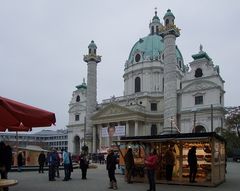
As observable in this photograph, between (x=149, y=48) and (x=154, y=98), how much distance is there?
41.1 feet

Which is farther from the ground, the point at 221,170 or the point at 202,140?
the point at 202,140

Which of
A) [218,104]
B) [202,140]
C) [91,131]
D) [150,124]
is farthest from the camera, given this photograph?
[91,131]

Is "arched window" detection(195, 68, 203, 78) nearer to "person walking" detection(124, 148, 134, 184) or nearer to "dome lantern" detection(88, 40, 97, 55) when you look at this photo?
"dome lantern" detection(88, 40, 97, 55)

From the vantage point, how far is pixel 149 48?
8094 centimetres

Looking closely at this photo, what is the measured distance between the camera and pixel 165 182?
18.4 metres

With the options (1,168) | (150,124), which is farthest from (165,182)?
(150,124)

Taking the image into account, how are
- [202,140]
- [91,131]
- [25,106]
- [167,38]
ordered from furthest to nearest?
[91,131]
[167,38]
[202,140]
[25,106]

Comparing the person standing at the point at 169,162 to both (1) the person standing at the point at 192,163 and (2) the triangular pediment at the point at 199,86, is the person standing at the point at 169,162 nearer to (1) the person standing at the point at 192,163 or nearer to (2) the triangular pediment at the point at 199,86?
(1) the person standing at the point at 192,163

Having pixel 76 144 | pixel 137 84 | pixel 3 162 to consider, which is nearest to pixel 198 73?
pixel 137 84

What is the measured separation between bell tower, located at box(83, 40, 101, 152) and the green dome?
878cm

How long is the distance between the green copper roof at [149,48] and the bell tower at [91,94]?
363 inches

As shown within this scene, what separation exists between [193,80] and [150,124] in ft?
42.6

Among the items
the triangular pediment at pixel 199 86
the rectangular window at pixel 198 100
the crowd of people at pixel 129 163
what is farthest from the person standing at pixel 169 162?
the rectangular window at pixel 198 100

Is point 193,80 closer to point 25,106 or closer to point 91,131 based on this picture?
point 91,131
